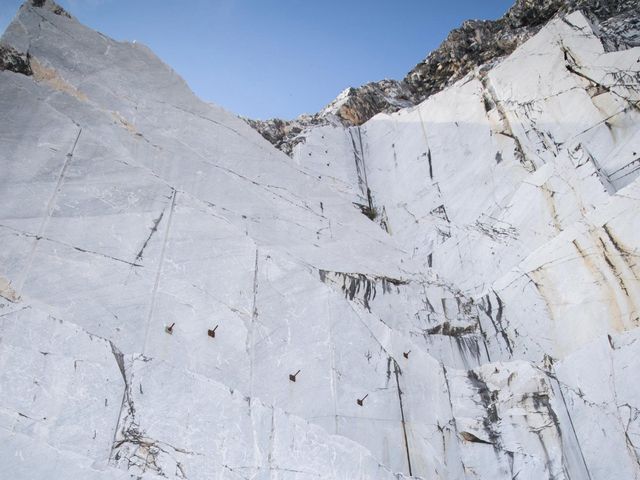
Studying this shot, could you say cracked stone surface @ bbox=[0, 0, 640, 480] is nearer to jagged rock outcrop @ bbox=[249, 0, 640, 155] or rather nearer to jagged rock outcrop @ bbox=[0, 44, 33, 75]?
jagged rock outcrop @ bbox=[0, 44, 33, 75]

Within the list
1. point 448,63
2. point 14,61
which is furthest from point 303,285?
point 448,63

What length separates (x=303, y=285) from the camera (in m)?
9.93

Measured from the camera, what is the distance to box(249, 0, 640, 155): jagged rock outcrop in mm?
17297

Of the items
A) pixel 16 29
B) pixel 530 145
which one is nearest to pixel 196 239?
pixel 16 29

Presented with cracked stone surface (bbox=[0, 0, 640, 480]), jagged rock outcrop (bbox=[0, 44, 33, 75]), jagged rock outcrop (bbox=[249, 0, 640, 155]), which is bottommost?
cracked stone surface (bbox=[0, 0, 640, 480])

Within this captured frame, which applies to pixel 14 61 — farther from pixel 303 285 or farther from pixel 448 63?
pixel 448 63

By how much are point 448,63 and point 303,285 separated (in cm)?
1443

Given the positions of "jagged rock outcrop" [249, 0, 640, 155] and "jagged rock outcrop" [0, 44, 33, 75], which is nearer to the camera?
"jagged rock outcrop" [0, 44, 33, 75]

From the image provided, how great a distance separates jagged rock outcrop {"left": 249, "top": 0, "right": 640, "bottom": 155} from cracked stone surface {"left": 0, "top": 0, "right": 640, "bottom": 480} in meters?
3.26

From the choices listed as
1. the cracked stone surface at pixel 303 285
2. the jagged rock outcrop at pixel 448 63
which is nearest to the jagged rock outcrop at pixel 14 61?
the cracked stone surface at pixel 303 285

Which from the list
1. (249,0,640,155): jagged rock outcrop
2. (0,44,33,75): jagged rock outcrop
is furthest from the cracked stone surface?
(249,0,640,155): jagged rock outcrop

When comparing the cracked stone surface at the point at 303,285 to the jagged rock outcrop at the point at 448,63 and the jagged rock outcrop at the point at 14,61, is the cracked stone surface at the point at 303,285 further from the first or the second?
the jagged rock outcrop at the point at 448,63

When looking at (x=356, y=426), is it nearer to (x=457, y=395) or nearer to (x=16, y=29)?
(x=457, y=395)

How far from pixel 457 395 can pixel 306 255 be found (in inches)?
164
